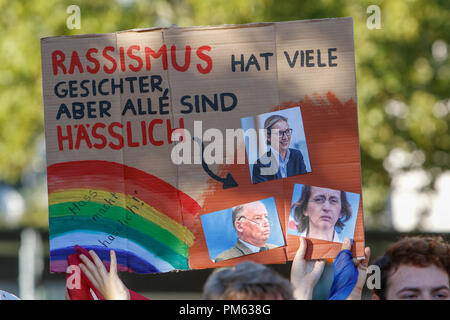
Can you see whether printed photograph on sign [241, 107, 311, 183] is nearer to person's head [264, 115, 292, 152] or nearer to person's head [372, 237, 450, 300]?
person's head [264, 115, 292, 152]

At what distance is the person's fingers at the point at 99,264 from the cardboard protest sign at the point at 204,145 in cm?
4

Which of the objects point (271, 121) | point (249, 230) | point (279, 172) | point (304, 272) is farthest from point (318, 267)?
point (271, 121)

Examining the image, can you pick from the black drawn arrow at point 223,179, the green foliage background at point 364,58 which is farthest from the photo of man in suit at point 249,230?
the green foliage background at point 364,58

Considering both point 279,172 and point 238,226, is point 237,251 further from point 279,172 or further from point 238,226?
point 279,172

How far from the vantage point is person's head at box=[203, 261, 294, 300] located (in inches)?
87.4

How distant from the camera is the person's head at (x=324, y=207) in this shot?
287cm

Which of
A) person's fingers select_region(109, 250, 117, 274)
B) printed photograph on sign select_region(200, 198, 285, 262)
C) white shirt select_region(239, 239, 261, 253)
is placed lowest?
person's fingers select_region(109, 250, 117, 274)

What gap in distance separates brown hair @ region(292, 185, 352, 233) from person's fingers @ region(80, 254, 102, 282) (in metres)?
0.89

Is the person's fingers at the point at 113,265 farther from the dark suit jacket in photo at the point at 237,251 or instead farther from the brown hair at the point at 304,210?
the brown hair at the point at 304,210

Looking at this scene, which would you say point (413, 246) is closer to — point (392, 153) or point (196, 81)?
point (196, 81)

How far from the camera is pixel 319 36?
9.53 feet

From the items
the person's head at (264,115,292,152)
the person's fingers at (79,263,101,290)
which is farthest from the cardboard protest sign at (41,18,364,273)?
the person's fingers at (79,263,101,290)
